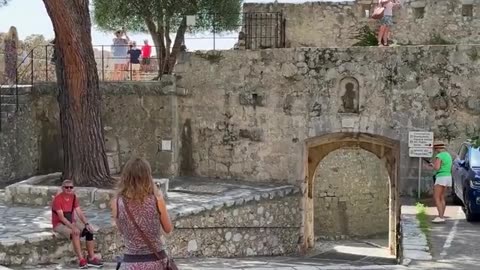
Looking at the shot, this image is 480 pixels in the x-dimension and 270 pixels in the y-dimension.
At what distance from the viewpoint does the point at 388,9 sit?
17281mm

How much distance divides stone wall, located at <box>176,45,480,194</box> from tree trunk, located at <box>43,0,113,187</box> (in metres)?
3.42

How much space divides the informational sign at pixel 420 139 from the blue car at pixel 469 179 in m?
1.38

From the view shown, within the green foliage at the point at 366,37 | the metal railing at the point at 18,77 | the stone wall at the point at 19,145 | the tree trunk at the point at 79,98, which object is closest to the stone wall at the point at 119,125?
the stone wall at the point at 19,145

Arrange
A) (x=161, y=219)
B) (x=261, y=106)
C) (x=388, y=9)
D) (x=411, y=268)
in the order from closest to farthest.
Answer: (x=161, y=219) → (x=411, y=268) → (x=261, y=106) → (x=388, y=9)

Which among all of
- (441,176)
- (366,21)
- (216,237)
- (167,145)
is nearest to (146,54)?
(167,145)

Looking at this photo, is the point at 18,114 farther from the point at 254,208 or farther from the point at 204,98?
the point at 254,208

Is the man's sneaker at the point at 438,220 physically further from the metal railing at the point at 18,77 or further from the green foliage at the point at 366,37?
the metal railing at the point at 18,77

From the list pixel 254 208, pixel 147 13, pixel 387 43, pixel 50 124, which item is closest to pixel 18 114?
pixel 50 124

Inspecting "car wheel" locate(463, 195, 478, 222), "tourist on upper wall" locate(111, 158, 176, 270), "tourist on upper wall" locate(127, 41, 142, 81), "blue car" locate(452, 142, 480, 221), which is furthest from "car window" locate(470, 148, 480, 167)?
"tourist on upper wall" locate(127, 41, 142, 81)

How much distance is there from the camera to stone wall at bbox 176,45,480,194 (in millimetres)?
15305

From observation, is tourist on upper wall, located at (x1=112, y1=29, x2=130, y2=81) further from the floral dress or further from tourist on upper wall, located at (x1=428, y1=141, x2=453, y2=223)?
the floral dress

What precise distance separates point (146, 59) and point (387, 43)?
692 centimetres

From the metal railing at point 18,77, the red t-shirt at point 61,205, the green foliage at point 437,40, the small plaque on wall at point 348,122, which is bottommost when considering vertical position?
the red t-shirt at point 61,205

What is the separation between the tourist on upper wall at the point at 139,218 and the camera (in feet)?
19.1
